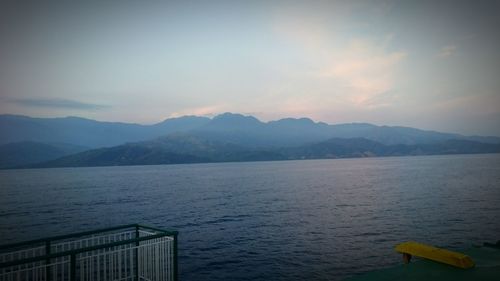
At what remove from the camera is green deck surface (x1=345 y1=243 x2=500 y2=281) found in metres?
7.49

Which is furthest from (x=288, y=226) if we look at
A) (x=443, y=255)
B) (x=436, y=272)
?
(x=436, y=272)

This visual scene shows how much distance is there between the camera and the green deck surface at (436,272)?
24.6ft

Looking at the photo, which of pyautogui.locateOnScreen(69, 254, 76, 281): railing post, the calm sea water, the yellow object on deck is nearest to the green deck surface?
the yellow object on deck

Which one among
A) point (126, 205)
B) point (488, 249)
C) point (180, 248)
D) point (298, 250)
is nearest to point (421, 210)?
point (298, 250)

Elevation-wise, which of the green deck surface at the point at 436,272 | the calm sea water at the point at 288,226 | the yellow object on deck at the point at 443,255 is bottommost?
the calm sea water at the point at 288,226

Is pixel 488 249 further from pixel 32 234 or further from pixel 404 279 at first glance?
pixel 32 234

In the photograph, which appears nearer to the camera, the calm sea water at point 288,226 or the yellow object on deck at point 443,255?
the yellow object on deck at point 443,255

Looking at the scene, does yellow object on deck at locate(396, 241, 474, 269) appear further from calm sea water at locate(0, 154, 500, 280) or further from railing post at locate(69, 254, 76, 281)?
calm sea water at locate(0, 154, 500, 280)

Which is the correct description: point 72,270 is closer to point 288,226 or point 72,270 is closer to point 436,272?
point 436,272

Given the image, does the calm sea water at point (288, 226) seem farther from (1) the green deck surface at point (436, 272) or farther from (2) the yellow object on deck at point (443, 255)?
(1) the green deck surface at point (436, 272)

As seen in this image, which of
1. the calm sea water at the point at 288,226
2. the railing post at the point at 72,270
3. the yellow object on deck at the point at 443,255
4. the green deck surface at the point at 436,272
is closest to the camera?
the railing post at the point at 72,270

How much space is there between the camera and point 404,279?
→ 7.52 meters

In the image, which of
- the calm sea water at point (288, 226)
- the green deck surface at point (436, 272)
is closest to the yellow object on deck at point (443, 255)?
the green deck surface at point (436, 272)

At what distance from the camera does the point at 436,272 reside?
7.81 m
